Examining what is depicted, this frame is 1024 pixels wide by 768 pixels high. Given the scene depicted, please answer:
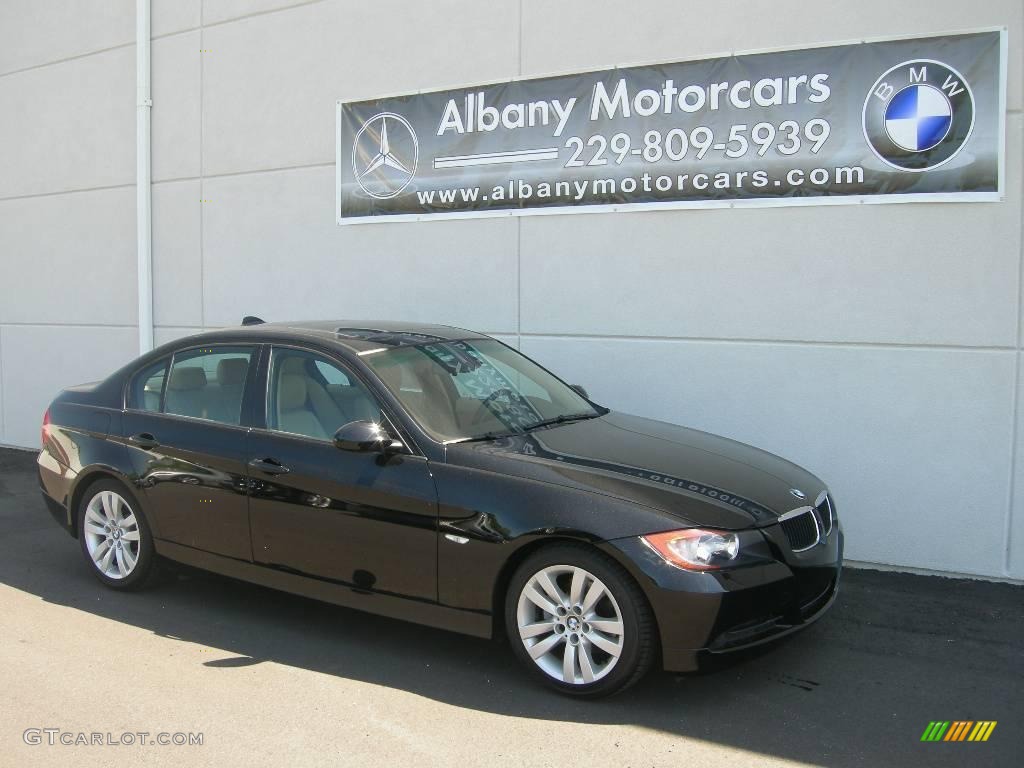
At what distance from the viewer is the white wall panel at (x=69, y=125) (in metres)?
10.1

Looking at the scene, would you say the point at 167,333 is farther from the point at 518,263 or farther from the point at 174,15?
the point at 518,263

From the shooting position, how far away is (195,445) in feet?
17.2

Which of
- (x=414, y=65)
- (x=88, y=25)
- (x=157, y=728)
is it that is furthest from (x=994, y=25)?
(x=88, y=25)

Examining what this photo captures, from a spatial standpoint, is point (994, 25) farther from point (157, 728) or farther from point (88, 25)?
point (88, 25)

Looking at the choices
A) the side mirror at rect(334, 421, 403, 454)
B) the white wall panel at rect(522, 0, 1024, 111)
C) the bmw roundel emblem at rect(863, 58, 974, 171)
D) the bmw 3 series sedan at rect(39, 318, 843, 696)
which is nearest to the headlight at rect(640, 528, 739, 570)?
the bmw 3 series sedan at rect(39, 318, 843, 696)

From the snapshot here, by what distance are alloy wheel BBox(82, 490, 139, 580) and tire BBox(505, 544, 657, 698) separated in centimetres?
265

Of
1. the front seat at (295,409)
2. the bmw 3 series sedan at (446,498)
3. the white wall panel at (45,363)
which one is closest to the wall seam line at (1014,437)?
the bmw 3 series sedan at (446,498)

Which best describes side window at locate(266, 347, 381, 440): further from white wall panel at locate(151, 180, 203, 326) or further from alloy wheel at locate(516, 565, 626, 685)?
white wall panel at locate(151, 180, 203, 326)

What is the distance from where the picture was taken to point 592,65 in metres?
7.27

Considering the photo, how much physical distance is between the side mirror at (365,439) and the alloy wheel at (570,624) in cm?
95

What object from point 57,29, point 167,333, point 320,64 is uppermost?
point 57,29

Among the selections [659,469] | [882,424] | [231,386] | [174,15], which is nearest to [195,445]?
[231,386]

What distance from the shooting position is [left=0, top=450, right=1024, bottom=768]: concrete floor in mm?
3746

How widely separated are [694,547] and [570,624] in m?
0.64
